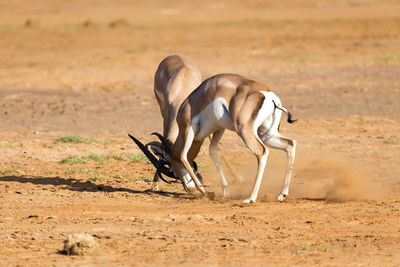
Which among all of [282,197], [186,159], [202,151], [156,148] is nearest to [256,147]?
[282,197]

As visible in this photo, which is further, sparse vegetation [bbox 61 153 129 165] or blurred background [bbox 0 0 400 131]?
blurred background [bbox 0 0 400 131]

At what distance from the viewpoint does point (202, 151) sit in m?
13.7

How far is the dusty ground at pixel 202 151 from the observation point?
7699 mm

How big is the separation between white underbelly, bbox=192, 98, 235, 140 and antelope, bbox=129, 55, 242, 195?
2.44ft

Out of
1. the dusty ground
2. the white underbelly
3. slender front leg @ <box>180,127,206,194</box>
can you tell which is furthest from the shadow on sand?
the white underbelly

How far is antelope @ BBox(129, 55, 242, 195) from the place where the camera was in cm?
1055

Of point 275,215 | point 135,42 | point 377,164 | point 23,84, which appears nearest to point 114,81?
point 23,84

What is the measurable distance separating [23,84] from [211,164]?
9579 millimetres

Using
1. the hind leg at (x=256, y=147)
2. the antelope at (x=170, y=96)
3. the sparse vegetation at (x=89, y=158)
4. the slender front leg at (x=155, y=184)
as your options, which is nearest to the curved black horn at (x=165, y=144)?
the antelope at (x=170, y=96)

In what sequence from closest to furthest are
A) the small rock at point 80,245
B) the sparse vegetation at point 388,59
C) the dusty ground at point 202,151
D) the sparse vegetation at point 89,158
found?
1. the small rock at point 80,245
2. the dusty ground at point 202,151
3. the sparse vegetation at point 89,158
4. the sparse vegetation at point 388,59

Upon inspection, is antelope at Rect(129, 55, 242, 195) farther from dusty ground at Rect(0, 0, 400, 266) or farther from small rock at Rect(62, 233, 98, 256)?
small rock at Rect(62, 233, 98, 256)

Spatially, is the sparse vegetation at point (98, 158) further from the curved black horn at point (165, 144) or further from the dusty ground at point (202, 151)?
the curved black horn at point (165, 144)

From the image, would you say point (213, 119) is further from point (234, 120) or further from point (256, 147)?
point (256, 147)

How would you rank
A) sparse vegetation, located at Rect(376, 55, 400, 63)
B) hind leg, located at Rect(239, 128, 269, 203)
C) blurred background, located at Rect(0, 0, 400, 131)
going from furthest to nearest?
sparse vegetation, located at Rect(376, 55, 400, 63) → blurred background, located at Rect(0, 0, 400, 131) → hind leg, located at Rect(239, 128, 269, 203)
